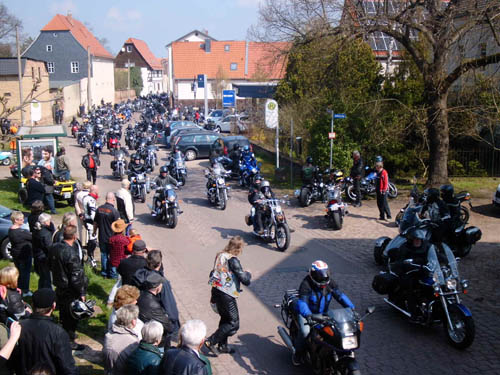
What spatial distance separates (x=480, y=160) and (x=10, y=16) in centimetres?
5550

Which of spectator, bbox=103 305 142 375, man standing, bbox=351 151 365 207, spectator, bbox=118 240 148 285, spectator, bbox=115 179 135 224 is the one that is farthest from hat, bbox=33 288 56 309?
man standing, bbox=351 151 365 207

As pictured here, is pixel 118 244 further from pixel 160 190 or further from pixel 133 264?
pixel 160 190

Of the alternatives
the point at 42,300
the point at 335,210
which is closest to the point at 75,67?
the point at 335,210

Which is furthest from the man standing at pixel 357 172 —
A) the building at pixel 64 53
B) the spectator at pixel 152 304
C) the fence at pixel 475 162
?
the building at pixel 64 53

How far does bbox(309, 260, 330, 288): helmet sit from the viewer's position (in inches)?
264

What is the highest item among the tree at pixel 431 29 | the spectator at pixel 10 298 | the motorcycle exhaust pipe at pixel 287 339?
the tree at pixel 431 29

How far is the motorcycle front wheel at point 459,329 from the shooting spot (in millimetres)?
7242

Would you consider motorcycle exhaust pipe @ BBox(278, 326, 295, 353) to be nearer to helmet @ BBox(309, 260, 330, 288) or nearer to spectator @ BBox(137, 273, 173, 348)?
helmet @ BBox(309, 260, 330, 288)

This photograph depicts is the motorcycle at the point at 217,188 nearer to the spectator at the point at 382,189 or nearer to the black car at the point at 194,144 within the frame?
the spectator at the point at 382,189

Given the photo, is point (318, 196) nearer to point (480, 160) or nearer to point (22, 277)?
point (480, 160)

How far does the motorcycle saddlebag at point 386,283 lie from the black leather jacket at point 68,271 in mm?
4351

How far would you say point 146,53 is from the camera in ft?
380

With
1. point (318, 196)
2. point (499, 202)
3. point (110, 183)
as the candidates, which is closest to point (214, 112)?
point (110, 183)

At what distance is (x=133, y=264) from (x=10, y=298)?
1.66 metres
